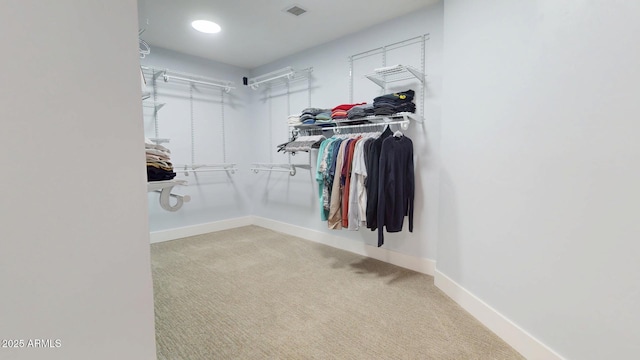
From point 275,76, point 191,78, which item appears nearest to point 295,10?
point 275,76

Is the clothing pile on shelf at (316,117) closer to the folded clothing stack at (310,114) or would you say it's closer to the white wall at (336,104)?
the folded clothing stack at (310,114)

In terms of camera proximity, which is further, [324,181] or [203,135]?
[203,135]

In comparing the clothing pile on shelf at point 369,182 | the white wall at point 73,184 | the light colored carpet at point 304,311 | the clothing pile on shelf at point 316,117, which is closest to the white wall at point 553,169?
the light colored carpet at point 304,311

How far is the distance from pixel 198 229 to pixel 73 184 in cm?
380

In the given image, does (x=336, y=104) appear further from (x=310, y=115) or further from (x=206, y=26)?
(x=206, y=26)

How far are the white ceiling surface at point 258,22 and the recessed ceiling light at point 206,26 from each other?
0.07 meters

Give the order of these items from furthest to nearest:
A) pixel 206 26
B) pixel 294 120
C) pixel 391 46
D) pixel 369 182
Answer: pixel 294 120, pixel 206 26, pixel 391 46, pixel 369 182

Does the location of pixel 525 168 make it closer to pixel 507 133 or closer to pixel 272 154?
pixel 507 133

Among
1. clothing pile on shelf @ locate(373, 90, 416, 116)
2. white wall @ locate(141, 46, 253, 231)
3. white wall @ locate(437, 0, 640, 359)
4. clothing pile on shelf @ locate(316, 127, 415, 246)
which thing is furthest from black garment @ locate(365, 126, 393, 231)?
white wall @ locate(141, 46, 253, 231)

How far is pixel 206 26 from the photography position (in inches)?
123

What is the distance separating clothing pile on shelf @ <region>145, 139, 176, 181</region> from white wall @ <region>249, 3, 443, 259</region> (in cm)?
227

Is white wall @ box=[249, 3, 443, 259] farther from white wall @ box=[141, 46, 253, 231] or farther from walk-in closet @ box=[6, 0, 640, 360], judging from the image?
white wall @ box=[141, 46, 253, 231]

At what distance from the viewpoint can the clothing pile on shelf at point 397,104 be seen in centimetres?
272

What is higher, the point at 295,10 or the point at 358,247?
the point at 295,10
